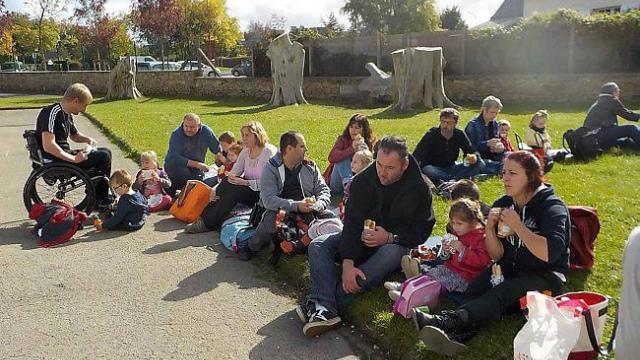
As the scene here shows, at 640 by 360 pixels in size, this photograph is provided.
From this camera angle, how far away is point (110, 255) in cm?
573

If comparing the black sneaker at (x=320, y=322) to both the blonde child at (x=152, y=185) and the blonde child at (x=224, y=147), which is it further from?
the blonde child at (x=224, y=147)

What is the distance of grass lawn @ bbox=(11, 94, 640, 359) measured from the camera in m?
3.76

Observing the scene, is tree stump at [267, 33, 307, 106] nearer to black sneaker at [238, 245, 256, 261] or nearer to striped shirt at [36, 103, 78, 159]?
striped shirt at [36, 103, 78, 159]

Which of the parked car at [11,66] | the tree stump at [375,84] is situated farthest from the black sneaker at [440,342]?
the parked car at [11,66]

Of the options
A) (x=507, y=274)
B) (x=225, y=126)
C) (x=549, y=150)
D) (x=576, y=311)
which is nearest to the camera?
(x=576, y=311)

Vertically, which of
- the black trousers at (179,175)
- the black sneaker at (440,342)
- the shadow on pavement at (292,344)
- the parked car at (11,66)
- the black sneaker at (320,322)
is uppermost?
the parked car at (11,66)

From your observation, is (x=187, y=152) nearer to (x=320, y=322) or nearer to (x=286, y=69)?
(x=320, y=322)

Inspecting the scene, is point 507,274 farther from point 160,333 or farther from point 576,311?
point 160,333

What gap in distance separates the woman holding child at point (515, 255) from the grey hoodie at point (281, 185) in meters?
2.00

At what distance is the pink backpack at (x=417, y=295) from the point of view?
394 cm

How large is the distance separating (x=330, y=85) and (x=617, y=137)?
53.8 ft

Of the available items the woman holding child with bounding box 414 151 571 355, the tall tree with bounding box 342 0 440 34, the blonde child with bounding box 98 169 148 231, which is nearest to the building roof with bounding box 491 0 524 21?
the tall tree with bounding box 342 0 440 34

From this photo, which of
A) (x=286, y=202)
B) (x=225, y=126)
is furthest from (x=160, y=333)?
(x=225, y=126)

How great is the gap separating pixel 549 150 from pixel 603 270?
4.70 m
